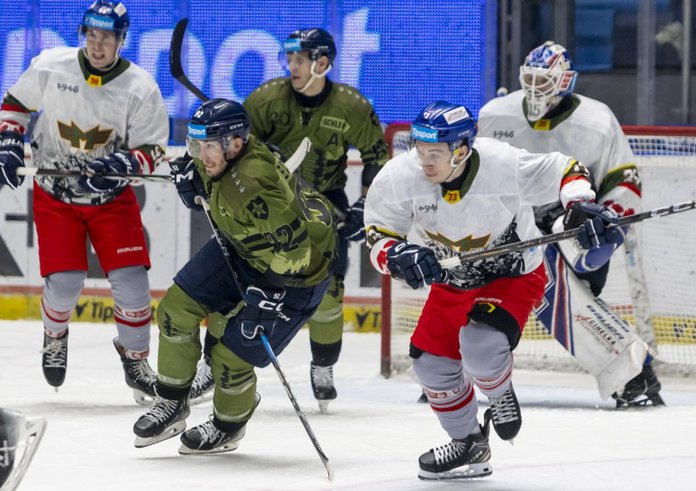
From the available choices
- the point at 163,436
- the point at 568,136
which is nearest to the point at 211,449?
the point at 163,436

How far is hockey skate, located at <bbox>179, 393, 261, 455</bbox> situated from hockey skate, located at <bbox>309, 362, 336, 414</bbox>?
87cm

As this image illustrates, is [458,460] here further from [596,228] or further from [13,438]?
[13,438]

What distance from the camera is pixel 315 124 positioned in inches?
200

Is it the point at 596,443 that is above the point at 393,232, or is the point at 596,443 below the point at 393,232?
below

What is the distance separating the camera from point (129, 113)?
16.5 feet

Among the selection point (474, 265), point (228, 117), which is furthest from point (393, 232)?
point (228, 117)

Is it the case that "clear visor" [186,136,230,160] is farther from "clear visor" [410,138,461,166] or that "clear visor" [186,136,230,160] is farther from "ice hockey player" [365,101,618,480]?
"clear visor" [410,138,461,166]

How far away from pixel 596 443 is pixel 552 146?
3.65 ft

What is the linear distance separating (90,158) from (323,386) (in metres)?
1.06

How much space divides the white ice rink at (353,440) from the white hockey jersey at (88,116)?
0.80m

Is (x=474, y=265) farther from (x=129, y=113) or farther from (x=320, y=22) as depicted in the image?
(x=320, y=22)

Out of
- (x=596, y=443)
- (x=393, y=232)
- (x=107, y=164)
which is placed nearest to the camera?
(x=393, y=232)

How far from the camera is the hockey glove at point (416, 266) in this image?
3.67 metres

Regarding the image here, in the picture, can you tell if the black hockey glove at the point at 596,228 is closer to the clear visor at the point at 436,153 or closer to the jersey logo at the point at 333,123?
the clear visor at the point at 436,153
